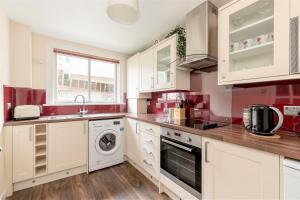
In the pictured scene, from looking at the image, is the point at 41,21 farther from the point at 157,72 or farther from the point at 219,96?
the point at 219,96

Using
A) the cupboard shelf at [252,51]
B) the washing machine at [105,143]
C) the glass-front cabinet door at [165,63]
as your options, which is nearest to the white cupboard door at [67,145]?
the washing machine at [105,143]

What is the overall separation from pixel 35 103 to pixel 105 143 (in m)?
1.30

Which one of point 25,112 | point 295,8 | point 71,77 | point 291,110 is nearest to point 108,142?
point 25,112

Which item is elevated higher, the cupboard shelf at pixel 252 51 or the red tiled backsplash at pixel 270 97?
the cupboard shelf at pixel 252 51

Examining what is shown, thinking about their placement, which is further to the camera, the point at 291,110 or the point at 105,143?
the point at 105,143

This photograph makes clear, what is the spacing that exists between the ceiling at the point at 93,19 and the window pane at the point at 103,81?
21.6 inches

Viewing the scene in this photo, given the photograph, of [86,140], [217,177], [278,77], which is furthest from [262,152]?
[86,140]

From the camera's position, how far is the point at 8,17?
1970mm

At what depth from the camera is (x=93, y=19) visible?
1980 mm

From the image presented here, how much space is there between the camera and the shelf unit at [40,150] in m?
1.97

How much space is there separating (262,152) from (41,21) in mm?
2884

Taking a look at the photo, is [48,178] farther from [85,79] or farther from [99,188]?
[85,79]

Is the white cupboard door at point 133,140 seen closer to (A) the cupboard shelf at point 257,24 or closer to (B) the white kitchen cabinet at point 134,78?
(B) the white kitchen cabinet at point 134,78

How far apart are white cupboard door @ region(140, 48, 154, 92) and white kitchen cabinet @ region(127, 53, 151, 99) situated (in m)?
0.12
